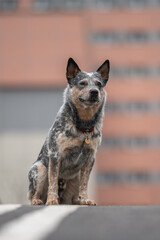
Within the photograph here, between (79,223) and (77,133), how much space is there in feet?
8.97

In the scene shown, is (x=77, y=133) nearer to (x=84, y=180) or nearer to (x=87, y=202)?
(x=84, y=180)

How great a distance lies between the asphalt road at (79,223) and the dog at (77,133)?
190cm

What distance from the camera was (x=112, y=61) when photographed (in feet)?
230

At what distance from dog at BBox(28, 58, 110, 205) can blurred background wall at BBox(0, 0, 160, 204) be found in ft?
169

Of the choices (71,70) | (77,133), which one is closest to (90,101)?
(77,133)

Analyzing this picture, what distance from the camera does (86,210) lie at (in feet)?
20.9

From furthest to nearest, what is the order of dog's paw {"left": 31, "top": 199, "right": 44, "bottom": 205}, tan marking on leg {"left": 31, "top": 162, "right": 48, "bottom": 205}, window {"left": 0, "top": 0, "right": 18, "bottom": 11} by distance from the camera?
window {"left": 0, "top": 0, "right": 18, "bottom": 11}
tan marking on leg {"left": 31, "top": 162, "right": 48, "bottom": 205}
dog's paw {"left": 31, "top": 199, "right": 44, "bottom": 205}

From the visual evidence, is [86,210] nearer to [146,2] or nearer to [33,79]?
[33,79]

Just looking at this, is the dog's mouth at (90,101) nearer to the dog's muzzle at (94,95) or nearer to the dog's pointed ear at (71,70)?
the dog's muzzle at (94,95)

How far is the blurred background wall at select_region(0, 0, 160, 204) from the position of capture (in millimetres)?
61875

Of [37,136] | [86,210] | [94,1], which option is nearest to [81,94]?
[86,210]

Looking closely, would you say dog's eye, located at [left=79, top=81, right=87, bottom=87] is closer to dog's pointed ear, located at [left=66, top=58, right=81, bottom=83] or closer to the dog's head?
the dog's head

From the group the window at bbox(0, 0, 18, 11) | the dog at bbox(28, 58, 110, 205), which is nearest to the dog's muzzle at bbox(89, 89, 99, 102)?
the dog at bbox(28, 58, 110, 205)

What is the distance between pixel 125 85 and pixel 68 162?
63.0 metres
